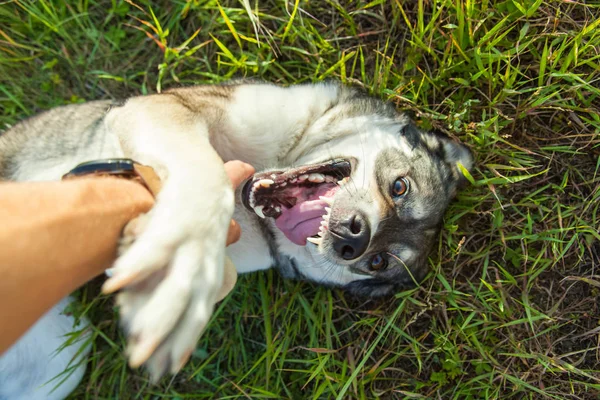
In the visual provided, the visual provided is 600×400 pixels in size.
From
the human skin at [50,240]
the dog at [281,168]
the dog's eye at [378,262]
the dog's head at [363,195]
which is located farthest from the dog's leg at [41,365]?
the dog's eye at [378,262]

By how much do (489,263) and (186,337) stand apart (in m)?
2.58

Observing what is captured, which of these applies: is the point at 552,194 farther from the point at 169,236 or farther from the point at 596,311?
the point at 169,236

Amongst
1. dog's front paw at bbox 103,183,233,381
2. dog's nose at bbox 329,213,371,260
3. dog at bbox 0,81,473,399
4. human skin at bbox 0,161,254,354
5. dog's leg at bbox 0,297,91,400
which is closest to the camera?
human skin at bbox 0,161,254,354

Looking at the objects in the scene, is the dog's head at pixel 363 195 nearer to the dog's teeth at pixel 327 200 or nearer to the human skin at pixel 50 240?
the dog's teeth at pixel 327 200

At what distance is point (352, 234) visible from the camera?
2619 millimetres

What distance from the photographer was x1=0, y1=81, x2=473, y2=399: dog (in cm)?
250

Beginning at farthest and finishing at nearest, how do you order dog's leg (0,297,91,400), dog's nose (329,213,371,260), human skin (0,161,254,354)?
dog's leg (0,297,91,400), dog's nose (329,213,371,260), human skin (0,161,254,354)

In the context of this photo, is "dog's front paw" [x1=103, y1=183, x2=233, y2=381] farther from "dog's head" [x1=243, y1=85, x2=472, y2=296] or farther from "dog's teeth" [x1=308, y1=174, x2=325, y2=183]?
"dog's teeth" [x1=308, y1=174, x2=325, y2=183]

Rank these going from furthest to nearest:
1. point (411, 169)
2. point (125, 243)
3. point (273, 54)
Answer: point (273, 54), point (411, 169), point (125, 243)

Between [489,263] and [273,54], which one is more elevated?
[273,54]

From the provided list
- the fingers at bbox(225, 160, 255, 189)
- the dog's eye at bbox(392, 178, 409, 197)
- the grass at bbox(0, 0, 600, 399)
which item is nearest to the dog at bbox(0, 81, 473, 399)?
the dog's eye at bbox(392, 178, 409, 197)

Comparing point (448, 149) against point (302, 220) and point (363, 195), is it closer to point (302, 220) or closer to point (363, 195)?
point (363, 195)

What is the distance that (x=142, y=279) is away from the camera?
66.0 inches

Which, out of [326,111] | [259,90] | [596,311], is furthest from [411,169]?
[596,311]
